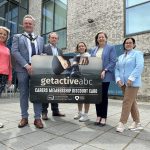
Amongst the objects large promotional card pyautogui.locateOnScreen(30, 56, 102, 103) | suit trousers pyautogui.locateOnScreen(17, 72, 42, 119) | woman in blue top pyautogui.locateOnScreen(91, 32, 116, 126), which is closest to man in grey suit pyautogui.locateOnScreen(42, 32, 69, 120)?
large promotional card pyautogui.locateOnScreen(30, 56, 102, 103)

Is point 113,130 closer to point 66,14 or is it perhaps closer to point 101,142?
point 101,142

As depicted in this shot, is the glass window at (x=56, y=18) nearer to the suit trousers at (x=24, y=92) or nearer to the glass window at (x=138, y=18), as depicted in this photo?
the glass window at (x=138, y=18)

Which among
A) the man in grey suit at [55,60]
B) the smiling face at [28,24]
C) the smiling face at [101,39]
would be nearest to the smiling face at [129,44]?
the smiling face at [101,39]

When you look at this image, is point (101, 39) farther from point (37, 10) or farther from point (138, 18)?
point (37, 10)

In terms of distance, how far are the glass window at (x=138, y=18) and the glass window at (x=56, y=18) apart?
4.13 meters

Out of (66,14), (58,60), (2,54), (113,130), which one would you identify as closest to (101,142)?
(113,130)

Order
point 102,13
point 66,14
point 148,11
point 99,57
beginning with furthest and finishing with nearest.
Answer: point 66,14 < point 102,13 < point 148,11 < point 99,57

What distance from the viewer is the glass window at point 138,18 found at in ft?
34.6

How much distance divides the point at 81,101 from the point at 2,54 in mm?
1611

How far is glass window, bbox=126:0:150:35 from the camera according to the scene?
10.6 meters

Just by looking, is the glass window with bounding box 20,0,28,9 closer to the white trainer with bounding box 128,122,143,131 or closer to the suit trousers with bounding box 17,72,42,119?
the suit trousers with bounding box 17,72,42,119

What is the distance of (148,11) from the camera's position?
10547 millimetres

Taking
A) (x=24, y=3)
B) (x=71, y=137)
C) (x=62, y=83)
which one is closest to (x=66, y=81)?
(x=62, y=83)

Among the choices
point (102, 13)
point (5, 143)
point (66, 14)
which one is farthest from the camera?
point (66, 14)
